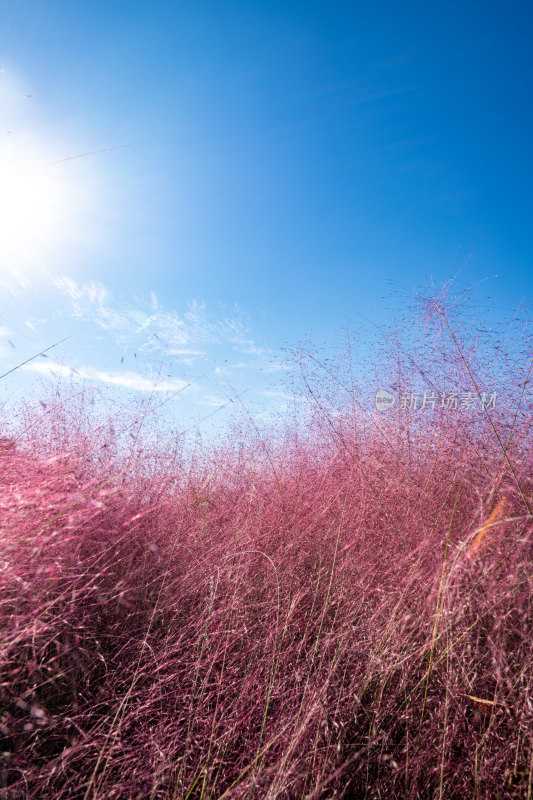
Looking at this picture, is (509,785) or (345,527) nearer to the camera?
(509,785)

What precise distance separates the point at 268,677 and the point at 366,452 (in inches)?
51.3

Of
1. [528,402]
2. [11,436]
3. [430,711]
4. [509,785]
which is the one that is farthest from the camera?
[11,436]

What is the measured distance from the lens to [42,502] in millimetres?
1354

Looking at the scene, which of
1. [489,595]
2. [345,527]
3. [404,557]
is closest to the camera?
[489,595]

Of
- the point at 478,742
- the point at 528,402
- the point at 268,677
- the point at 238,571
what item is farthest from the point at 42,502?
the point at 528,402

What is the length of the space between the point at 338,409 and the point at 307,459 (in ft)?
1.27

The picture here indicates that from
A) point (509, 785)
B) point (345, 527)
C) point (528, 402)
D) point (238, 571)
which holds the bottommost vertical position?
point (509, 785)

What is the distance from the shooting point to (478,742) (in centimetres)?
92

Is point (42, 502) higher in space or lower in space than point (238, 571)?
higher

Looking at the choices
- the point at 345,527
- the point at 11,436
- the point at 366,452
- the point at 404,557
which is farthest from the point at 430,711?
the point at 11,436

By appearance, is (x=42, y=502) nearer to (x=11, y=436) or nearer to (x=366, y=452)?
(x=11, y=436)

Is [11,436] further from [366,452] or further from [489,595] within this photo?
[489,595]

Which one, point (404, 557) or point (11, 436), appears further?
point (11, 436)

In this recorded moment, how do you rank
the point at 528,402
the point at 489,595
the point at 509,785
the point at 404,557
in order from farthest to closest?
the point at 528,402 → the point at 404,557 → the point at 489,595 → the point at 509,785
